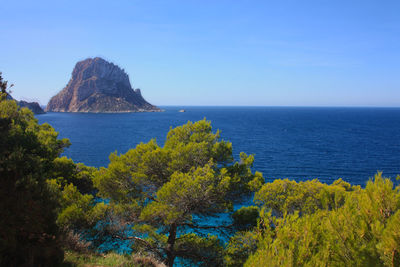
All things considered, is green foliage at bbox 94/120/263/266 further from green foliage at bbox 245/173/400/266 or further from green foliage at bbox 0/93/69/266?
green foliage at bbox 245/173/400/266

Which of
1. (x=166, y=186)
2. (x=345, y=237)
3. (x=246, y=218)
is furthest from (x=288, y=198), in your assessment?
(x=345, y=237)

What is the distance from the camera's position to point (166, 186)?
9.44m

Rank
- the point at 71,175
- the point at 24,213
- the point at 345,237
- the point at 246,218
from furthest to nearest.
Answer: the point at 71,175 → the point at 246,218 → the point at 24,213 → the point at 345,237

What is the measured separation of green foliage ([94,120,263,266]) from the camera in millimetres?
9828

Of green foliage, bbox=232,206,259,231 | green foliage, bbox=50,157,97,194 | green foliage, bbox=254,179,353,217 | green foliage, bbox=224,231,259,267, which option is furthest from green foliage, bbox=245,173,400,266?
green foliage, bbox=50,157,97,194

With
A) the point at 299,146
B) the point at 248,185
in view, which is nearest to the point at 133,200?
the point at 248,185

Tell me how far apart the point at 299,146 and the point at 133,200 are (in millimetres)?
49856

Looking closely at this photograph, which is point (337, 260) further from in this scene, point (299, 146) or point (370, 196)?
point (299, 146)

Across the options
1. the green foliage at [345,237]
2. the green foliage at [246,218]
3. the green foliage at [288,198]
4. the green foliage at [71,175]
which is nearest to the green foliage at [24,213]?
the green foliage at [345,237]

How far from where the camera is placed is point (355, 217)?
18.3 feet

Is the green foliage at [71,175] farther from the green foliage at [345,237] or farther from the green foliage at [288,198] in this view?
the green foliage at [345,237]

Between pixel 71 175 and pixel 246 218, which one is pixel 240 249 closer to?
pixel 246 218

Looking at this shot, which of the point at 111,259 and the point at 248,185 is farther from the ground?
the point at 248,185

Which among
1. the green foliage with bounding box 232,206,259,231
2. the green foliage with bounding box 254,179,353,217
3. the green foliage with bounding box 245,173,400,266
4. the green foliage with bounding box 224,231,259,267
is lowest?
the green foliage with bounding box 224,231,259,267
